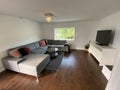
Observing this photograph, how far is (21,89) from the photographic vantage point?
2012 mm

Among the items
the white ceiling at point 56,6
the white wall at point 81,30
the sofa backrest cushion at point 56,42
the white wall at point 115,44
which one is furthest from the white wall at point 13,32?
the white wall at point 115,44

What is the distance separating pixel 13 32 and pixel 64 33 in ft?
12.2

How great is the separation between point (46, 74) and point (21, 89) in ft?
2.90

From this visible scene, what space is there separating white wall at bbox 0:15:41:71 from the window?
2.25m

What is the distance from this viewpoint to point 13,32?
347 cm

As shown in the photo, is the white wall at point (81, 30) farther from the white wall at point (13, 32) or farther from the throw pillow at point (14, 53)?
the throw pillow at point (14, 53)

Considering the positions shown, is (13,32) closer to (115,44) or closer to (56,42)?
(56,42)

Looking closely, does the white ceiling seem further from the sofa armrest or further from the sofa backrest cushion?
the sofa backrest cushion

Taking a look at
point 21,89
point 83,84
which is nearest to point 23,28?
point 21,89

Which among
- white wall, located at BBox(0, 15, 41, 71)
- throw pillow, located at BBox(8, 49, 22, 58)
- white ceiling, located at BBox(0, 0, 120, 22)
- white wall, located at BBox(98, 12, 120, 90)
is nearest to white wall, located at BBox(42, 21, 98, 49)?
white wall, located at BBox(98, 12, 120, 90)

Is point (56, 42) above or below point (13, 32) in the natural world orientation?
below

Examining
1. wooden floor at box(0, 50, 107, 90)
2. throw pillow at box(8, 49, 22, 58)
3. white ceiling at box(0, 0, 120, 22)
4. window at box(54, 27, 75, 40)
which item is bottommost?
wooden floor at box(0, 50, 107, 90)

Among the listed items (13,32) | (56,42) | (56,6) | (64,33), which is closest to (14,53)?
(13,32)

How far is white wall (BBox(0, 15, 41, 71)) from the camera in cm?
298
